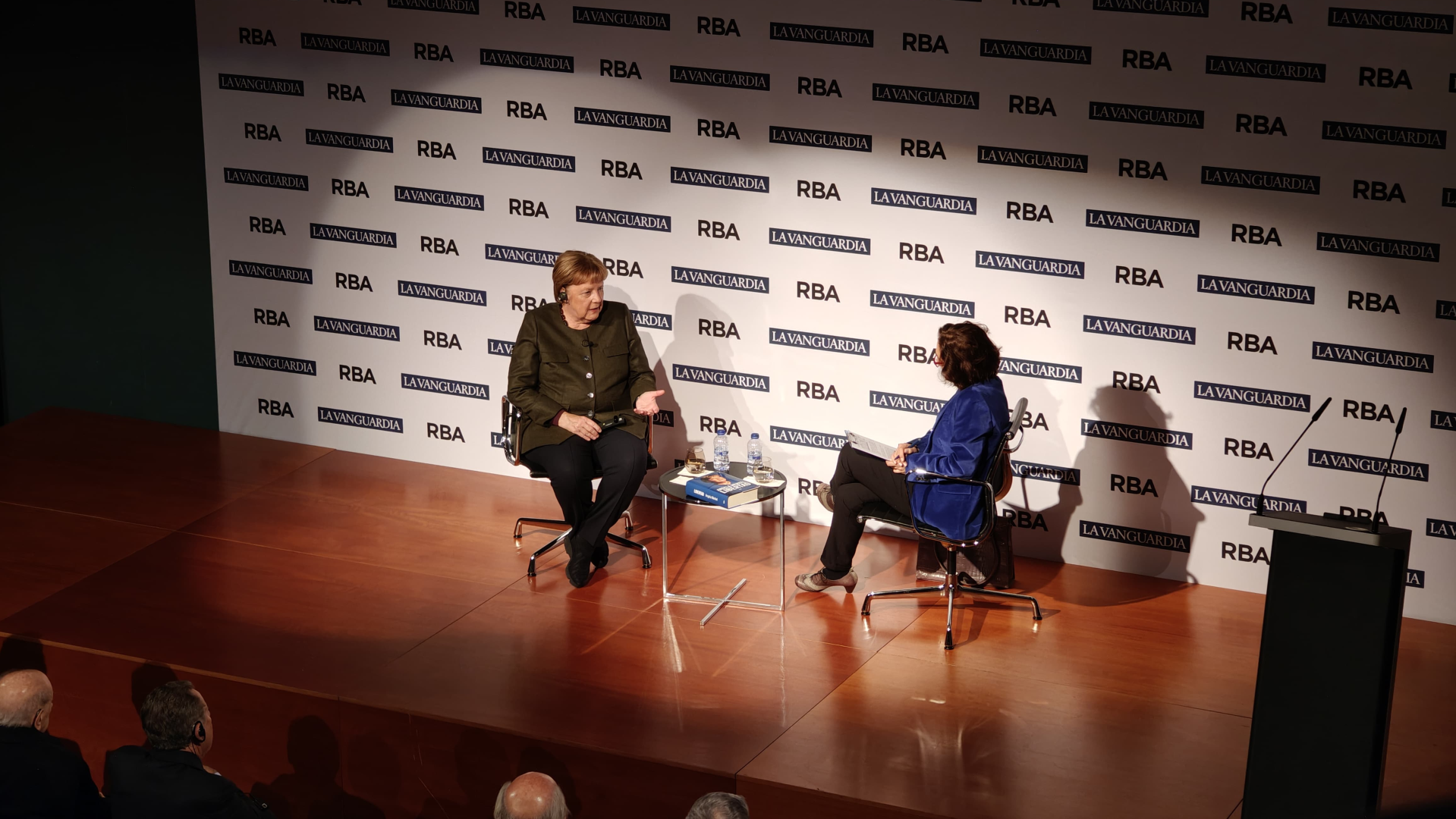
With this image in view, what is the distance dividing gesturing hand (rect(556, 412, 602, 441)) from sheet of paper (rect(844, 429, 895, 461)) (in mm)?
1017

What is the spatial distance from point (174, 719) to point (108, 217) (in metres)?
4.17

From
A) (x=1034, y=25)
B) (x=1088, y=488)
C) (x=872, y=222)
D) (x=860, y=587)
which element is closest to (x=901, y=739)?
(x=860, y=587)

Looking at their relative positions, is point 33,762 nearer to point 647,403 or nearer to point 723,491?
point 723,491

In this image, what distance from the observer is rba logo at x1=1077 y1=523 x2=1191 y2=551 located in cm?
573

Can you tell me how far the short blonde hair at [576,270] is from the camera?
219 inches

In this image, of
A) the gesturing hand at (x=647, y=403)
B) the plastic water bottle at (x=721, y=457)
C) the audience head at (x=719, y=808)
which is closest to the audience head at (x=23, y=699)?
the audience head at (x=719, y=808)

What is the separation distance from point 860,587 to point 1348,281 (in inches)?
86.5

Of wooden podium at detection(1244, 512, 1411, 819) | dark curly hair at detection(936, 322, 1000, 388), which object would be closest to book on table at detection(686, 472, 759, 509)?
dark curly hair at detection(936, 322, 1000, 388)

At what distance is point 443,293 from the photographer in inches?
265

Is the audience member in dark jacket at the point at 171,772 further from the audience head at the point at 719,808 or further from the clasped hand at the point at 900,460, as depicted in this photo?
the clasped hand at the point at 900,460

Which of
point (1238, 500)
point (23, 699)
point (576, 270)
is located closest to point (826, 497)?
point (576, 270)

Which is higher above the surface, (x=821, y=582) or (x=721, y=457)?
(x=721, y=457)

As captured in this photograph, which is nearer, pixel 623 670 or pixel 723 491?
pixel 623 670

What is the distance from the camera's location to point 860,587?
5691mm
